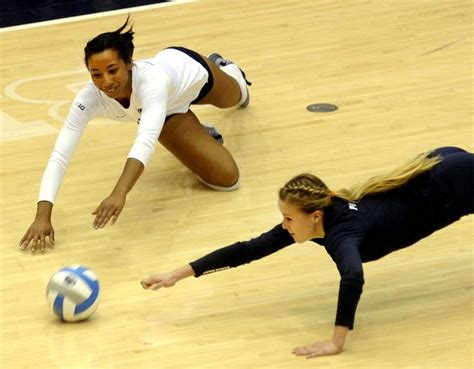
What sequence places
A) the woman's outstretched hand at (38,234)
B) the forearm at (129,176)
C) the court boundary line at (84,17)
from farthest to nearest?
1. the court boundary line at (84,17)
2. the woman's outstretched hand at (38,234)
3. the forearm at (129,176)

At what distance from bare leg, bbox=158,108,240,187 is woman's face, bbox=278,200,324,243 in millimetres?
1811

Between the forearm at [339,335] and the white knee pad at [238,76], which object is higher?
the forearm at [339,335]

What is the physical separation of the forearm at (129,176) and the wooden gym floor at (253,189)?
0.41 m

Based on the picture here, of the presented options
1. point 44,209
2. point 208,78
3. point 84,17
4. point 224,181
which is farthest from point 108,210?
point 84,17

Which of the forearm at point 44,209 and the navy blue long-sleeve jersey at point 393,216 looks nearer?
the navy blue long-sleeve jersey at point 393,216

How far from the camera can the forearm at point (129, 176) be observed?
598 centimetres

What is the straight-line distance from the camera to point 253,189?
6.92 meters

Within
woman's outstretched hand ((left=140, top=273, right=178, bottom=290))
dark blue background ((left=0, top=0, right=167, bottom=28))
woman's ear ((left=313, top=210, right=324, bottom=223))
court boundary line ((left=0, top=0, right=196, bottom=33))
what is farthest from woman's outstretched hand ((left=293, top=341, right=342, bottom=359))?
dark blue background ((left=0, top=0, right=167, bottom=28))

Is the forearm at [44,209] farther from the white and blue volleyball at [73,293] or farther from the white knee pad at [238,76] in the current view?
the white knee pad at [238,76]

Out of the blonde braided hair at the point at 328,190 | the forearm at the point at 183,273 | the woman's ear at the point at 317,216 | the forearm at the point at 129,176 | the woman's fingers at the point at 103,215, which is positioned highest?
the blonde braided hair at the point at 328,190

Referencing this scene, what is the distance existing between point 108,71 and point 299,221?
5.99 feet

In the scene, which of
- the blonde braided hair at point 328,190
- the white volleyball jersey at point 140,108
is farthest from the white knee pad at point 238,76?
the blonde braided hair at point 328,190

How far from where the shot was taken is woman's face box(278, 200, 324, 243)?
5023 millimetres

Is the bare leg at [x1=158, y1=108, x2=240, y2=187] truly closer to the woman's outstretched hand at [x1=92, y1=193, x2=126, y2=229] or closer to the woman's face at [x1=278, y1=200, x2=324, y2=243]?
the woman's outstretched hand at [x1=92, y1=193, x2=126, y2=229]
